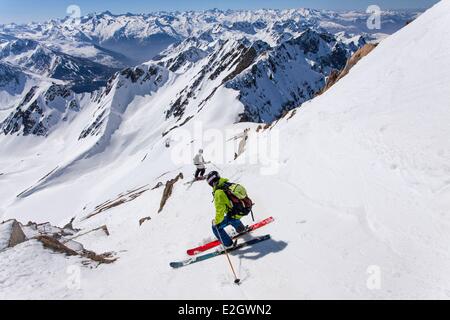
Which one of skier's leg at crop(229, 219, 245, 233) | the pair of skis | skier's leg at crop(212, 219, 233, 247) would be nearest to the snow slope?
the pair of skis

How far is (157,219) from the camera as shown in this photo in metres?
20.2

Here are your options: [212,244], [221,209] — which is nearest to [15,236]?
[212,244]

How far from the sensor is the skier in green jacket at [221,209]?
1130 cm

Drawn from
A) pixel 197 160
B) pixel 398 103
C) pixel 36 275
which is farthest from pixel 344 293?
pixel 197 160

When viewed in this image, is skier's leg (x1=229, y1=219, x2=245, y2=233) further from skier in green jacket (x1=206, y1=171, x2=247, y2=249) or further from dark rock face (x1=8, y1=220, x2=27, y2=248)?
dark rock face (x1=8, y1=220, x2=27, y2=248)

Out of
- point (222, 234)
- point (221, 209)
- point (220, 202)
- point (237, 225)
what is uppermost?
point (220, 202)

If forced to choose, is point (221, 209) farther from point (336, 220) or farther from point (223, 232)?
point (336, 220)

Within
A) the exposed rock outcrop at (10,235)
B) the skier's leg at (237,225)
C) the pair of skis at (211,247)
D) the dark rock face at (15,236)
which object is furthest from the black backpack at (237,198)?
the dark rock face at (15,236)

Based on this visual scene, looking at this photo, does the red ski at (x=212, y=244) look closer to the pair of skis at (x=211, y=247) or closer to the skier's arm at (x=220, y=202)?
the pair of skis at (x=211, y=247)

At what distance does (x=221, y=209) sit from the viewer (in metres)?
11.3

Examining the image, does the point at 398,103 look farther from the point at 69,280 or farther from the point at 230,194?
the point at 69,280

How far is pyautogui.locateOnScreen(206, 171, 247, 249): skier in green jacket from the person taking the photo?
37.1 ft

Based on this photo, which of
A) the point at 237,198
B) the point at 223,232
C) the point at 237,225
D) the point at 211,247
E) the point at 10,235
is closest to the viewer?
the point at 237,198
